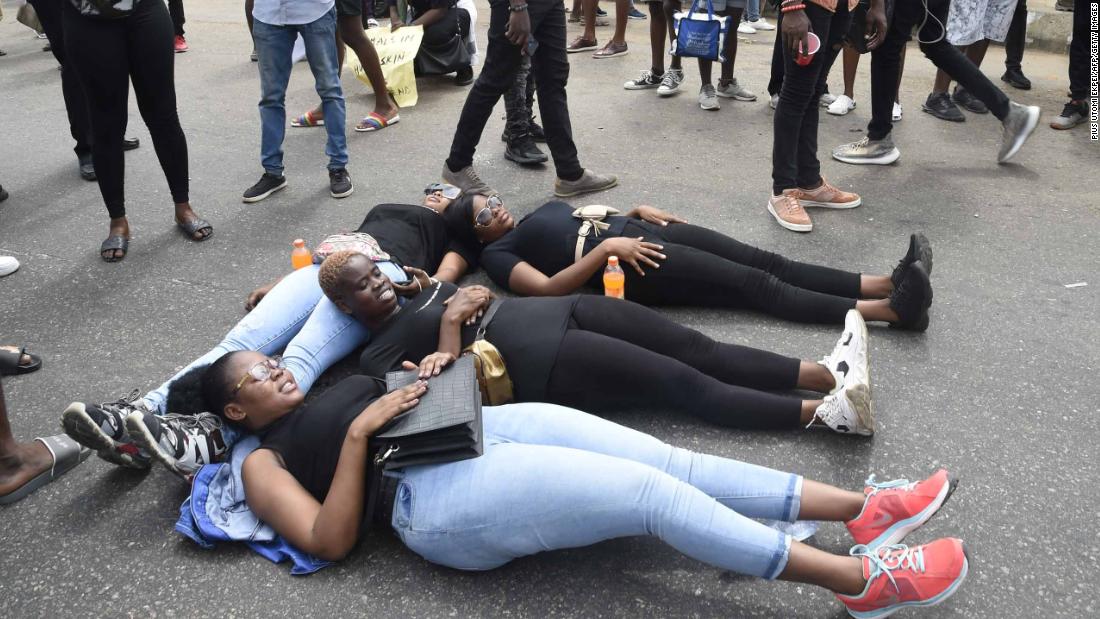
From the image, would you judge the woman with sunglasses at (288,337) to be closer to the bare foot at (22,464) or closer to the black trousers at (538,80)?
the bare foot at (22,464)

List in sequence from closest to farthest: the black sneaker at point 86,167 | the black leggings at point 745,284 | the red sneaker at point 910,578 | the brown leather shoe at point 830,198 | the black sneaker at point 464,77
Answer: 1. the red sneaker at point 910,578
2. the black leggings at point 745,284
3. the brown leather shoe at point 830,198
4. the black sneaker at point 86,167
5. the black sneaker at point 464,77

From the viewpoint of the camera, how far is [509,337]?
2713 mm

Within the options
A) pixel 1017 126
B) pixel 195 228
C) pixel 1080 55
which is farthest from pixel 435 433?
pixel 1080 55

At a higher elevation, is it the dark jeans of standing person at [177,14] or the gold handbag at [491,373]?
the dark jeans of standing person at [177,14]

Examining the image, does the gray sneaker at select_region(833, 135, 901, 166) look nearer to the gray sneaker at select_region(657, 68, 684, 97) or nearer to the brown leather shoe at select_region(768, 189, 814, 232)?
the brown leather shoe at select_region(768, 189, 814, 232)

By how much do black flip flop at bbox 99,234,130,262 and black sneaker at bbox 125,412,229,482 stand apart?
197 cm

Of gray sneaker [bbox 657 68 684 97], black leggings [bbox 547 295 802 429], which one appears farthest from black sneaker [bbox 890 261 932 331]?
gray sneaker [bbox 657 68 684 97]

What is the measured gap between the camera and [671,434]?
276 centimetres

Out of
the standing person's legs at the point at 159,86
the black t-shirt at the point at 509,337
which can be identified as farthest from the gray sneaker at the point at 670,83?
the black t-shirt at the point at 509,337

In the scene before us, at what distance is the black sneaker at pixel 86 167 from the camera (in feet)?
17.1

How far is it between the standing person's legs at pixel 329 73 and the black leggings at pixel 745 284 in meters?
2.32

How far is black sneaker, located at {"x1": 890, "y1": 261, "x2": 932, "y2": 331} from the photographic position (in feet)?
9.96

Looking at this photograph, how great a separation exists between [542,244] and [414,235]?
24.8 inches

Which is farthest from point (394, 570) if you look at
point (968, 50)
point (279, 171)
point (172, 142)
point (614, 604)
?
point (968, 50)
